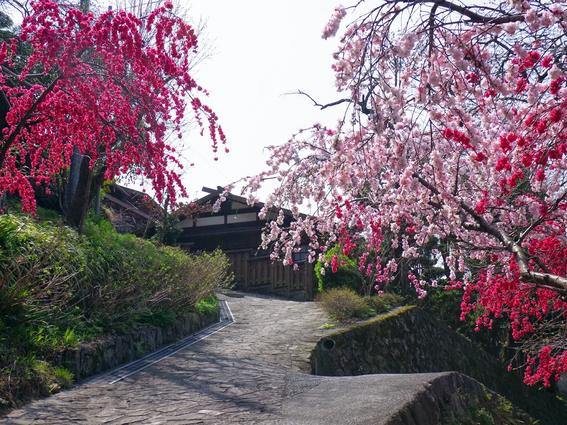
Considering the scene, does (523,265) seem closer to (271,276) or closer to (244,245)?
(271,276)

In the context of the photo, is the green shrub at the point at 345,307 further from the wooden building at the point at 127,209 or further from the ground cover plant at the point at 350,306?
the wooden building at the point at 127,209

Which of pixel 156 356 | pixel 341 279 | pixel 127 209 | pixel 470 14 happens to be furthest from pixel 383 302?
pixel 127 209

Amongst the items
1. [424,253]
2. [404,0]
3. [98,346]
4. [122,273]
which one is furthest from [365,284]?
[404,0]

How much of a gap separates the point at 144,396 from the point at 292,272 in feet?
49.5

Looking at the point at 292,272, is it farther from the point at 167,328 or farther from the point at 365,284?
the point at 167,328

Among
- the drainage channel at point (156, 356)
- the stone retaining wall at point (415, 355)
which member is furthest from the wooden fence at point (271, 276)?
the drainage channel at point (156, 356)

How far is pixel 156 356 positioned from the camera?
884 cm

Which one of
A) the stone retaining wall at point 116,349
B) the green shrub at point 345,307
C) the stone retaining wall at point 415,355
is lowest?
the stone retaining wall at point 415,355

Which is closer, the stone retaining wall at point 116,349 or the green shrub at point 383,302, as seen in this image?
the stone retaining wall at point 116,349

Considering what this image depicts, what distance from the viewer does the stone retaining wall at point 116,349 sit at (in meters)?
7.06

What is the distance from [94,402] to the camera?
618 centimetres

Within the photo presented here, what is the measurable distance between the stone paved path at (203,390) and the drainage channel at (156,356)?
15 centimetres

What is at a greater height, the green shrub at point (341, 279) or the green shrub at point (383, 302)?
the green shrub at point (341, 279)

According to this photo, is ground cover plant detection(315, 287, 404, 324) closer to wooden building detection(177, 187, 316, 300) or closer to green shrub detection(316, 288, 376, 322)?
green shrub detection(316, 288, 376, 322)
